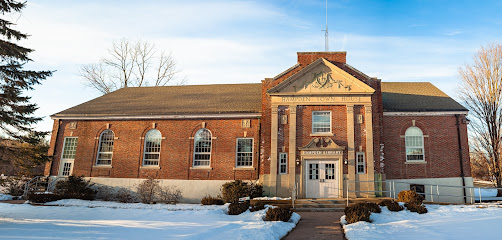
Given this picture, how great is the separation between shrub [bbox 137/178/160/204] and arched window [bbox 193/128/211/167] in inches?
119

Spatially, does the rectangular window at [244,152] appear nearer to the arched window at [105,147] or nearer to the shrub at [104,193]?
the shrub at [104,193]

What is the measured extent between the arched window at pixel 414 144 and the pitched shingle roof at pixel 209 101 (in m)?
1.52

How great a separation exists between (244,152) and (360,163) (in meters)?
7.71

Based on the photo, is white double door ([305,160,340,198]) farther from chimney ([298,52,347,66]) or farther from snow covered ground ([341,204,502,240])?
chimney ([298,52,347,66])

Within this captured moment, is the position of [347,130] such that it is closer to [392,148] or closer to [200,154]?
[392,148]

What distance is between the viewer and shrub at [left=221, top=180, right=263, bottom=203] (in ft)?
63.7

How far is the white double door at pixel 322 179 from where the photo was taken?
1952 cm

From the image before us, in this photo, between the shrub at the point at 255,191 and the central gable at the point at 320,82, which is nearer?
the shrub at the point at 255,191

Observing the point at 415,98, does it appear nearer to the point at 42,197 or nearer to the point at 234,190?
the point at 234,190

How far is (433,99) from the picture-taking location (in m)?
23.4

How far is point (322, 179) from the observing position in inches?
777

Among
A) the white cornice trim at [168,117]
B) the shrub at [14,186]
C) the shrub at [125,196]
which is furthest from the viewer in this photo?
the shrub at [14,186]

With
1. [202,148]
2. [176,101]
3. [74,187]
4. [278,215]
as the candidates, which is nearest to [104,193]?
[74,187]

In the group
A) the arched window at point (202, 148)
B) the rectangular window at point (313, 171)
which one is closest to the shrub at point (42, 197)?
the arched window at point (202, 148)
